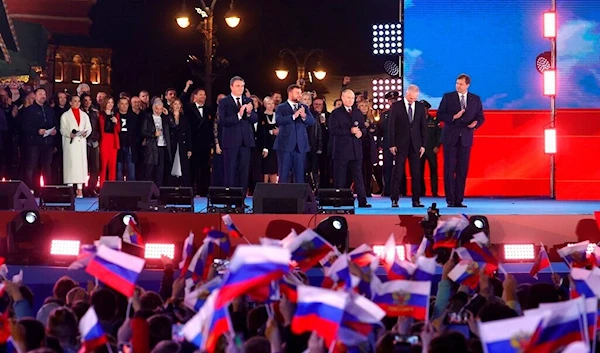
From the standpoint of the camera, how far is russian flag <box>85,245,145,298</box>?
6180 mm

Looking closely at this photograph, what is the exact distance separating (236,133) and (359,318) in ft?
29.9

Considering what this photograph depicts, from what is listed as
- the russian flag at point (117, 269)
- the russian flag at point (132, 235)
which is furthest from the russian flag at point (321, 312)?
the russian flag at point (132, 235)

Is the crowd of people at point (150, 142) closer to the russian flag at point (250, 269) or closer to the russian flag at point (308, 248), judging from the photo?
the russian flag at point (308, 248)

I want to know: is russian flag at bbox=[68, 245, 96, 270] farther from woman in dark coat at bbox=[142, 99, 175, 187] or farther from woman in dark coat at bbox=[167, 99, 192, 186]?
woman in dark coat at bbox=[167, 99, 192, 186]

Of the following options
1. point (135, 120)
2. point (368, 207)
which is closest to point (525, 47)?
point (368, 207)

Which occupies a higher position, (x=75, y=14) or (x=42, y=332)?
(x=75, y=14)

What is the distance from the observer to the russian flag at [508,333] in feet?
13.9

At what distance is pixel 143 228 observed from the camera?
36.5 feet

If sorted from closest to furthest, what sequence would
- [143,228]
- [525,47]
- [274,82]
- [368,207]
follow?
[143,228], [368,207], [525,47], [274,82]

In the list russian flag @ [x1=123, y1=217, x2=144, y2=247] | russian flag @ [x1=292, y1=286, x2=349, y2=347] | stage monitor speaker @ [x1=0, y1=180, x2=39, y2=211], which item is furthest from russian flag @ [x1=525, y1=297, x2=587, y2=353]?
stage monitor speaker @ [x1=0, y1=180, x2=39, y2=211]

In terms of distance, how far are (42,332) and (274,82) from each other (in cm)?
2624

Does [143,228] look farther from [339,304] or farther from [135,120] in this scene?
[339,304]

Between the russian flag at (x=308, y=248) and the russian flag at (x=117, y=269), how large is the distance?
51.1 inches

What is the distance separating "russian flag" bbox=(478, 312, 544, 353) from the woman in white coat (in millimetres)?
12687
